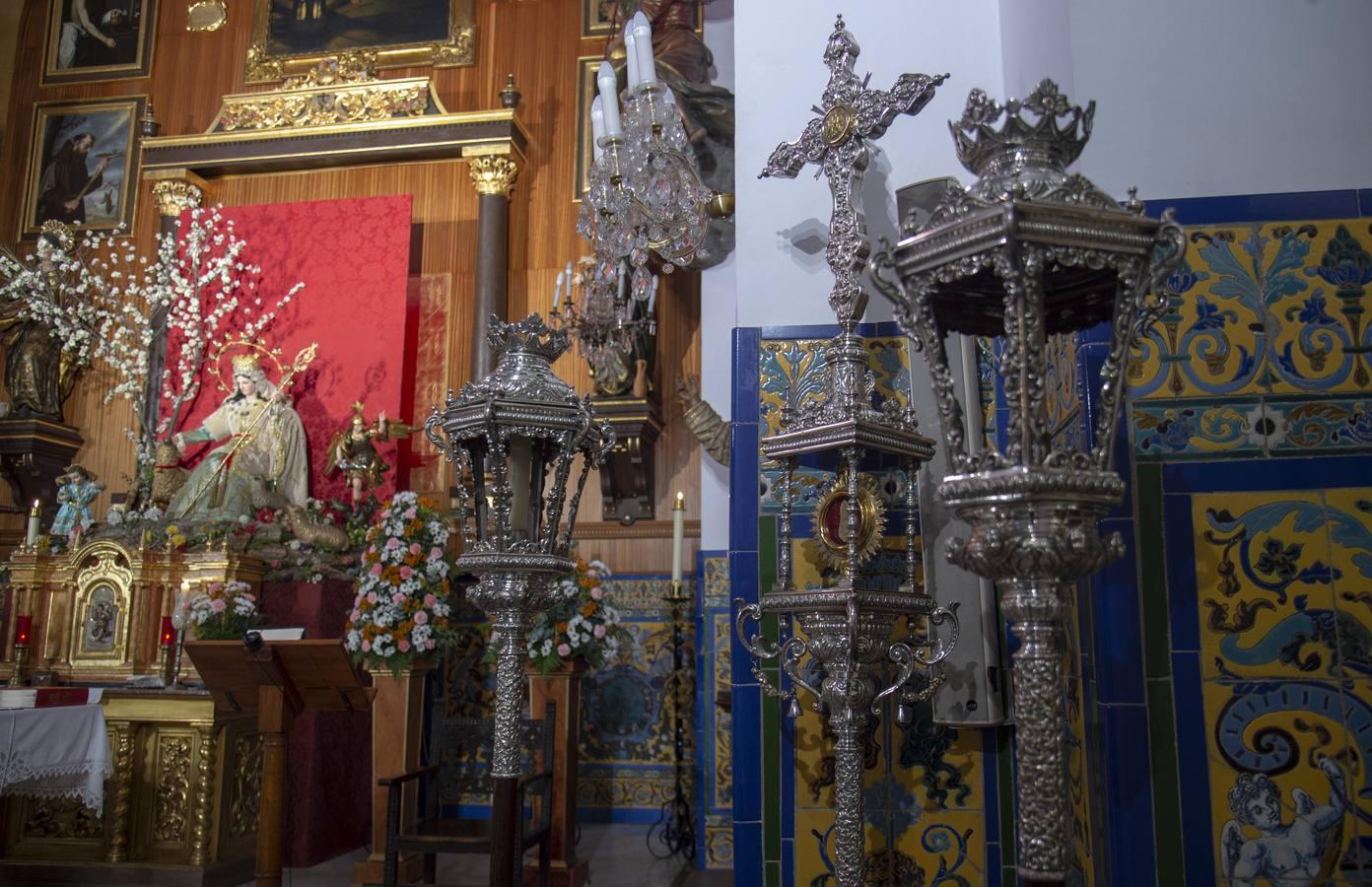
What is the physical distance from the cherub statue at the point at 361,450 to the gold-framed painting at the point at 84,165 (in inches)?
136

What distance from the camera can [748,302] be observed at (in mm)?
3834

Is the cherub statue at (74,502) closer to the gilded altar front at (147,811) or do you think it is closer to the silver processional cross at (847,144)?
the gilded altar front at (147,811)

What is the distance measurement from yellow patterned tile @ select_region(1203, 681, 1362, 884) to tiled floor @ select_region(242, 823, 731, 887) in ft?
11.3

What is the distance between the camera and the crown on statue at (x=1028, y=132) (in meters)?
2.27

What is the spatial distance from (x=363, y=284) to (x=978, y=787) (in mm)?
6961

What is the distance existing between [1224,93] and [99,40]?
1050cm

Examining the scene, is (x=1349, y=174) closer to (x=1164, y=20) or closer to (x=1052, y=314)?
(x=1164, y=20)

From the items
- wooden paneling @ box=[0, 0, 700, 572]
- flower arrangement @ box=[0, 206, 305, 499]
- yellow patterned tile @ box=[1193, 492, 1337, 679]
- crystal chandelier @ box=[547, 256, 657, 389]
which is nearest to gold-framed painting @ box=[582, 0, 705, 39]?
wooden paneling @ box=[0, 0, 700, 572]

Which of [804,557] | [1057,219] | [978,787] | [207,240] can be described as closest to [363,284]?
[207,240]

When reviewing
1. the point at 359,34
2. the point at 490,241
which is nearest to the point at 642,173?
the point at 490,241

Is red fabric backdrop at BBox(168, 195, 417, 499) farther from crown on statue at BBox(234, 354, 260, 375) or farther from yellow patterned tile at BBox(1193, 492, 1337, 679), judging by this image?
yellow patterned tile at BBox(1193, 492, 1337, 679)

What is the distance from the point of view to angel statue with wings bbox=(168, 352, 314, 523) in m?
7.52

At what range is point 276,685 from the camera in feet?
13.6

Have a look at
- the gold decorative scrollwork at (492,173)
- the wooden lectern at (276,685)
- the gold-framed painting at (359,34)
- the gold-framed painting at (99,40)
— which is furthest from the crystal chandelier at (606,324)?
the gold-framed painting at (99,40)
